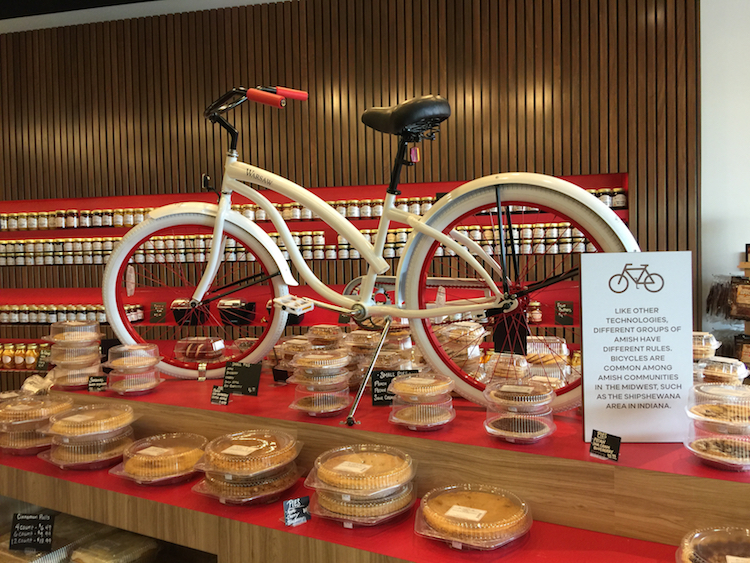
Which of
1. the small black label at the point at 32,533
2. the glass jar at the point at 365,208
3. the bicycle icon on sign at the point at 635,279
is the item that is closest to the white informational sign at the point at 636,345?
the bicycle icon on sign at the point at 635,279

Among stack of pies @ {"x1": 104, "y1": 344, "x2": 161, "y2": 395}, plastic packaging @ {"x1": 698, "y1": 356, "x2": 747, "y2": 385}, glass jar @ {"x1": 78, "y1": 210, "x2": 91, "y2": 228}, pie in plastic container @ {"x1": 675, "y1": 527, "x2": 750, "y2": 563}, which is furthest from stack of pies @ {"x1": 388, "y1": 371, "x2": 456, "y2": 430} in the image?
glass jar @ {"x1": 78, "y1": 210, "x2": 91, "y2": 228}

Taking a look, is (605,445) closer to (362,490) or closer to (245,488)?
(362,490)

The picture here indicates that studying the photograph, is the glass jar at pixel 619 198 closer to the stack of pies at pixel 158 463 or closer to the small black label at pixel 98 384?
the stack of pies at pixel 158 463

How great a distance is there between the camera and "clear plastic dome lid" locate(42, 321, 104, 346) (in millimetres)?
2367

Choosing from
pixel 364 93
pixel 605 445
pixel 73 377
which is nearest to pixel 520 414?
pixel 605 445

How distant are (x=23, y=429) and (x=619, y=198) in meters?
4.10

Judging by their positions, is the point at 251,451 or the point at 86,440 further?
the point at 86,440

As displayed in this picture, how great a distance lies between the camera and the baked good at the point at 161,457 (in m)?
1.65

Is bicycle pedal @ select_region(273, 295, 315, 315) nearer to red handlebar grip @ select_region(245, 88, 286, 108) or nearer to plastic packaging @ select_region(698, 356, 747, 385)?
red handlebar grip @ select_region(245, 88, 286, 108)

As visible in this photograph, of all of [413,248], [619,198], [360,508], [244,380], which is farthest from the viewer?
[619,198]

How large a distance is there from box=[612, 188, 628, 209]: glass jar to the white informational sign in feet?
9.69

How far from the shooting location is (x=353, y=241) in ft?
6.91

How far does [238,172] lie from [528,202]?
4.08 feet

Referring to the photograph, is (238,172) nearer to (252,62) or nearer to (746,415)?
(746,415)
